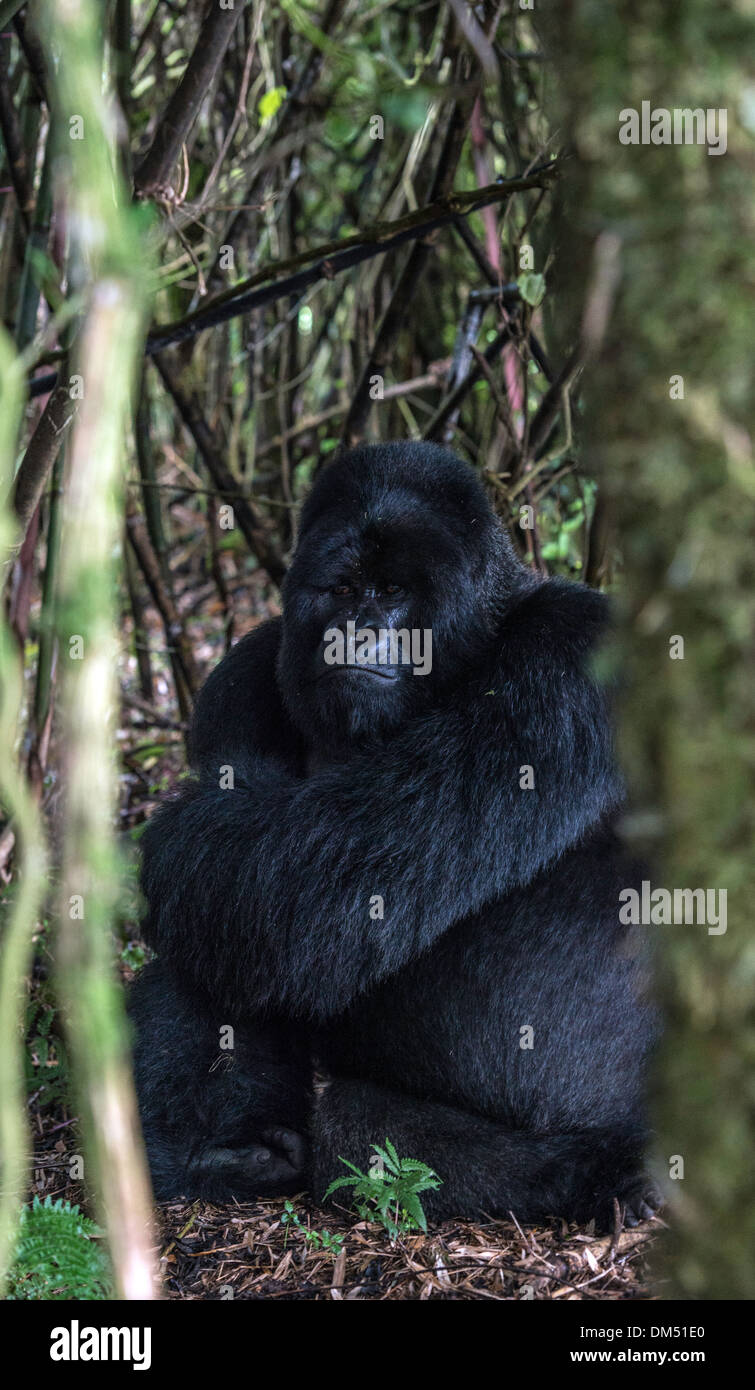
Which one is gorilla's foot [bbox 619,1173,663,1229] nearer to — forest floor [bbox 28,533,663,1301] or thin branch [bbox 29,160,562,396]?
forest floor [bbox 28,533,663,1301]

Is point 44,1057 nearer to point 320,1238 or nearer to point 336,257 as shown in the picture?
point 320,1238

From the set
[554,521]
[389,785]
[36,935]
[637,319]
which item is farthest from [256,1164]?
[554,521]

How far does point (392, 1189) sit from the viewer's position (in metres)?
2.69

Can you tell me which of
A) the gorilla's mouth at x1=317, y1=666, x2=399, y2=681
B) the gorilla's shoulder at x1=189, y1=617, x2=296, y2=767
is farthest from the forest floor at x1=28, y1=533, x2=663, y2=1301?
the gorilla's mouth at x1=317, y1=666, x2=399, y2=681

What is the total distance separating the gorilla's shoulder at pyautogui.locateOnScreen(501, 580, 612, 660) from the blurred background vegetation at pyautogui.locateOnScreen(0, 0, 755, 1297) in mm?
397

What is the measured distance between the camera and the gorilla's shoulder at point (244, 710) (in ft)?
11.7

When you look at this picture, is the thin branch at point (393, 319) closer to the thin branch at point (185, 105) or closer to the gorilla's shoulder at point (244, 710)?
the thin branch at point (185, 105)

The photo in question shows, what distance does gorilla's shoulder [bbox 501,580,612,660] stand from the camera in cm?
290

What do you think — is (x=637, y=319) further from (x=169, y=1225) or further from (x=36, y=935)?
(x=36, y=935)

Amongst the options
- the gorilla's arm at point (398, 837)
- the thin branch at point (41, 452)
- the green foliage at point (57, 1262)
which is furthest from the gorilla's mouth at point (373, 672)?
the green foliage at point (57, 1262)

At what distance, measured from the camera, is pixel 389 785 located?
9.38 feet

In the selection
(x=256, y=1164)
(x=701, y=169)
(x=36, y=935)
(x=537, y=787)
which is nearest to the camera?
(x=701, y=169)

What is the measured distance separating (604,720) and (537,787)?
206 mm
